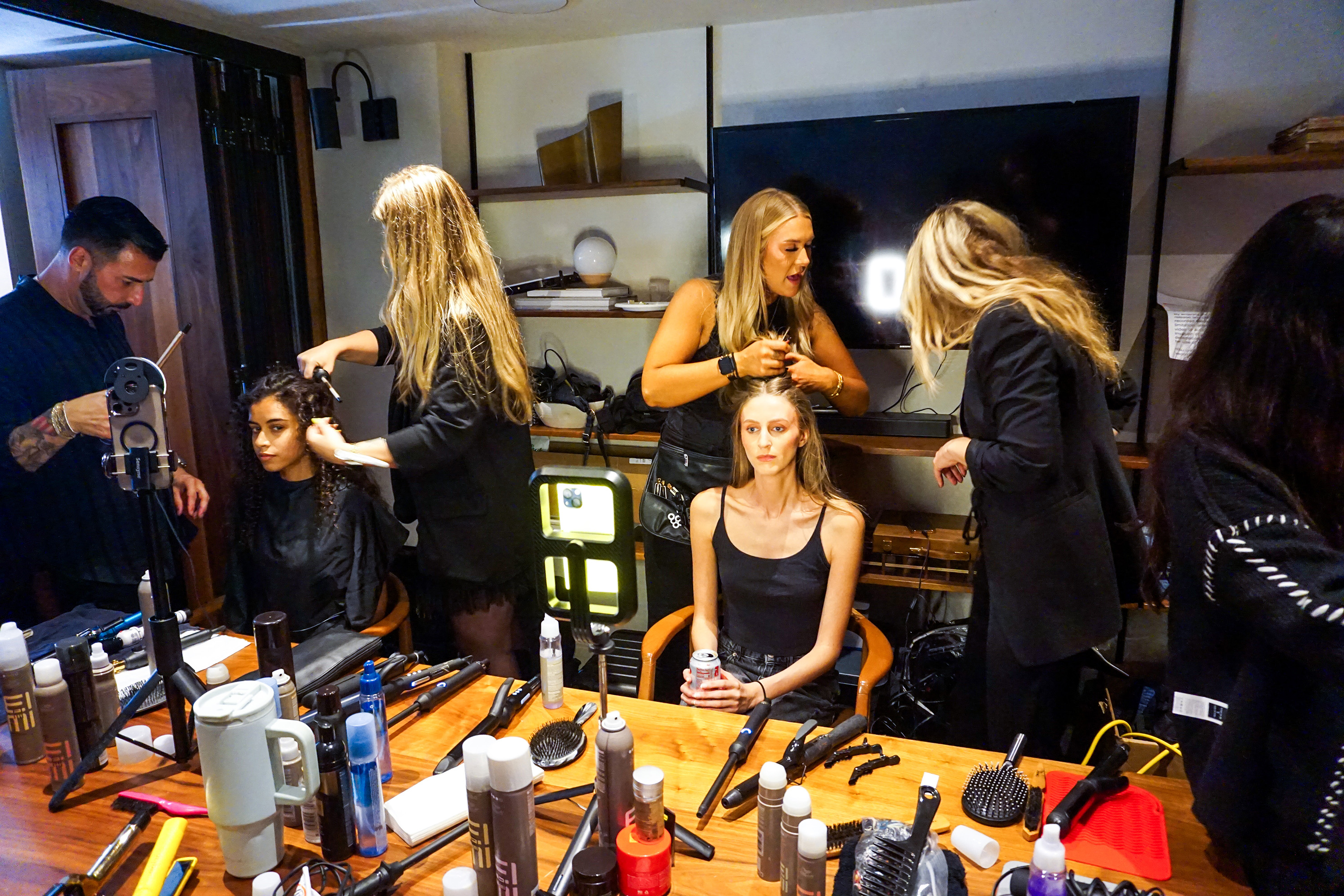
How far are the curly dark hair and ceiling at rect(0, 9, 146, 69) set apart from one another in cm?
118

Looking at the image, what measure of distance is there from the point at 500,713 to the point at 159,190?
235 cm

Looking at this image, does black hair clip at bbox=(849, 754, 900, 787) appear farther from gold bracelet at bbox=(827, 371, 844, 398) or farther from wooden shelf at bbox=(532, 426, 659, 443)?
wooden shelf at bbox=(532, 426, 659, 443)

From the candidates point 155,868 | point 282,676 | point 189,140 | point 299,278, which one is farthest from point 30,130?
point 155,868

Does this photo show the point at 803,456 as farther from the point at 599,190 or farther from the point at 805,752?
the point at 599,190

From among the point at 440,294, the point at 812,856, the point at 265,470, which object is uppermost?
the point at 440,294

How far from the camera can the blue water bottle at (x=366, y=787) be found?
3.61 ft

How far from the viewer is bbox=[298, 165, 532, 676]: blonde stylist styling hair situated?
192 centimetres

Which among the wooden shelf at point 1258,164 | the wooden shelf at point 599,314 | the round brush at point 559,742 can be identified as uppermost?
the wooden shelf at point 1258,164

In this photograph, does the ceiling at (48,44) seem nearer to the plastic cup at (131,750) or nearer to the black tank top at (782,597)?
the plastic cup at (131,750)

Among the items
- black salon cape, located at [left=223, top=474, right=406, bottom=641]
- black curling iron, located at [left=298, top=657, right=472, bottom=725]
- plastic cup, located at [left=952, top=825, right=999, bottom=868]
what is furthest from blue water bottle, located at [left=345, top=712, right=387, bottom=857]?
black salon cape, located at [left=223, top=474, right=406, bottom=641]

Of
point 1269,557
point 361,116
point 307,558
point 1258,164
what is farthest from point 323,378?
point 1258,164

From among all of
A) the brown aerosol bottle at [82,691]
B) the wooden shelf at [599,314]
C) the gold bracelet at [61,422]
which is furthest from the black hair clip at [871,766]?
the gold bracelet at [61,422]

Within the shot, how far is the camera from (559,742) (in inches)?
53.2

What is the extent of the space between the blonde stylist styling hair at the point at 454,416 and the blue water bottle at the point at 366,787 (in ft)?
2.97
